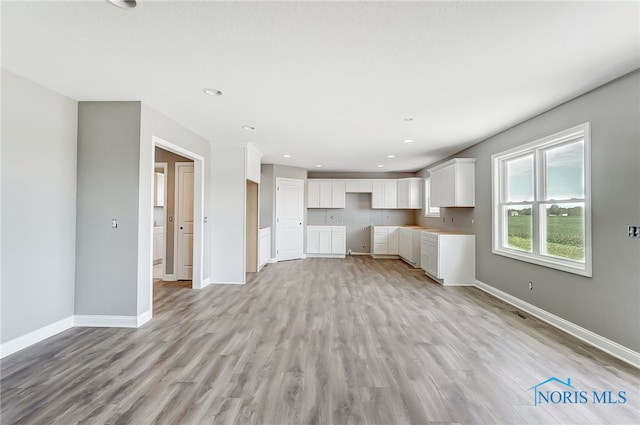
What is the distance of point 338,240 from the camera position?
7.80 m

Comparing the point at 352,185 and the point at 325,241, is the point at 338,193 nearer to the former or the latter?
the point at 352,185

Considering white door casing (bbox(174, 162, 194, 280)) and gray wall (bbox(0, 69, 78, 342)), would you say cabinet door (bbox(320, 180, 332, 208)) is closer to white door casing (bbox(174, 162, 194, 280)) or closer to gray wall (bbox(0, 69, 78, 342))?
white door casing (bbox(174, 162, 194, 280))

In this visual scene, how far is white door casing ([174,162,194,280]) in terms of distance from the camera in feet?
16.6

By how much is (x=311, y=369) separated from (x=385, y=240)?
19.2 feet

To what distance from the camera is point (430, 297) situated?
13.8 feet

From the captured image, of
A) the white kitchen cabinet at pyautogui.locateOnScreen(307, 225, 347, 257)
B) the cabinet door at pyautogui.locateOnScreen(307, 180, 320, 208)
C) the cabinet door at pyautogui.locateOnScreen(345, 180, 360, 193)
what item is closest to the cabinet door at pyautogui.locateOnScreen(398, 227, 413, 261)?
the white kitchen cabinet at pyautogui.locateOnScreen(307, 225, 347, 257)

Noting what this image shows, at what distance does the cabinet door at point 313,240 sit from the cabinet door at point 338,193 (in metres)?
1.00

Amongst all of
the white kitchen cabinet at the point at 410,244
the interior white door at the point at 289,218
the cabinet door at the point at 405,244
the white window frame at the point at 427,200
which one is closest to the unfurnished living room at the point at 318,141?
the white kitchen cabinet at the point at 410,244

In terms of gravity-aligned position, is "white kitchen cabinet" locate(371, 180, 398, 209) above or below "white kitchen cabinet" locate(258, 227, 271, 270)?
above

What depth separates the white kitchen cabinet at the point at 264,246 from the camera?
599 centimetres

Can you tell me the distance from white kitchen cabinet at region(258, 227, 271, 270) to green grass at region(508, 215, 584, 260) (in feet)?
15.3

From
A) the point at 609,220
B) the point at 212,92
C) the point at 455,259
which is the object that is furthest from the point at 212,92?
the point at 455,259

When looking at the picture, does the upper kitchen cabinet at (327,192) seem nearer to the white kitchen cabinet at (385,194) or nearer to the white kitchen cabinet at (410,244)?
the white kitchen cabinet at (385,194)

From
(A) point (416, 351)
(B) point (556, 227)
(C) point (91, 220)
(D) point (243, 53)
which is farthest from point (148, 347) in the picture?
(B) point (556, 227)
